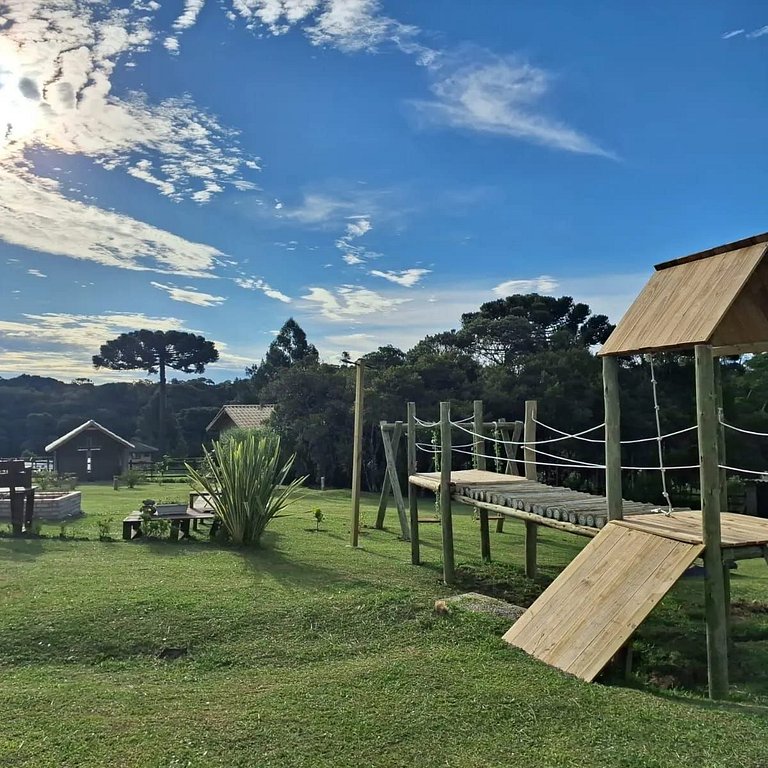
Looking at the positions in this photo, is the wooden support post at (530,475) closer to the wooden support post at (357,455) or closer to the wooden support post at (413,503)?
the wooden support post at (413,503)

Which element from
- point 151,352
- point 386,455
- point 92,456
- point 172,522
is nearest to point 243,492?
point 172,522

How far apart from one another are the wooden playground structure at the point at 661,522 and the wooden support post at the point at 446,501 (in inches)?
61.6

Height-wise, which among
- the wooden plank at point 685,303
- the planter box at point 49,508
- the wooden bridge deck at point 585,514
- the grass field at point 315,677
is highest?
the wooden plank at point 685,303

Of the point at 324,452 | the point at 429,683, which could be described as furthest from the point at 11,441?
the point at 429,683

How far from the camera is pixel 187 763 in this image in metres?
3.69

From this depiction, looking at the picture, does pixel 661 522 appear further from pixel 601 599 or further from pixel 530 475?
pixel 530 475

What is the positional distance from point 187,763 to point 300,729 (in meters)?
0.68

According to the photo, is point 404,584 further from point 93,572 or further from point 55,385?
point 55,385

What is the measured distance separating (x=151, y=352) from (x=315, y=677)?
47.7 meters

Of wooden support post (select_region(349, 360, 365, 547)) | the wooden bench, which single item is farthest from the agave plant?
the wooden bench

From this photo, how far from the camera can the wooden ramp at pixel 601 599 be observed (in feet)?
16.3

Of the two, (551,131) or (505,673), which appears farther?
(551,131)

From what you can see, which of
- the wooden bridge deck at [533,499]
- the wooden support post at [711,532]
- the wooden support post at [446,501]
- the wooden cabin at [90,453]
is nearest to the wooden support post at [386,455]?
the wooden bridge deck at [533,499]

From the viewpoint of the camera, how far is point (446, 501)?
8883 millimetres
